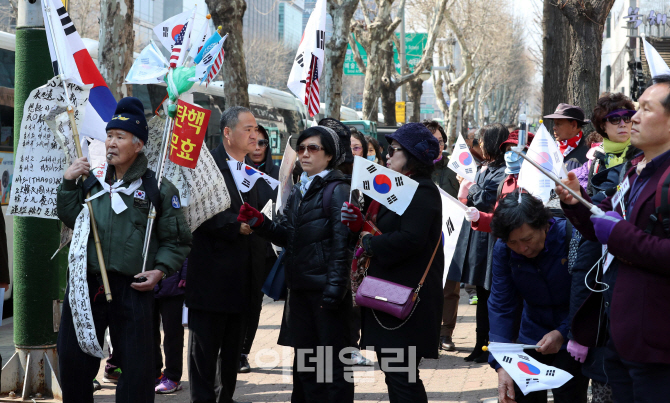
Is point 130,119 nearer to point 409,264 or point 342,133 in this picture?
point 342,133

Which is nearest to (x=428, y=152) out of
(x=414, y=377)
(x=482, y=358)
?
(x=414, y=377)

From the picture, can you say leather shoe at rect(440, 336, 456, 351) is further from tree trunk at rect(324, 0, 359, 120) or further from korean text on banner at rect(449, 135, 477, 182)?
tree trunk at rect(324, 0, 359, 120)

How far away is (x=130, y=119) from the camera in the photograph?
4.00m

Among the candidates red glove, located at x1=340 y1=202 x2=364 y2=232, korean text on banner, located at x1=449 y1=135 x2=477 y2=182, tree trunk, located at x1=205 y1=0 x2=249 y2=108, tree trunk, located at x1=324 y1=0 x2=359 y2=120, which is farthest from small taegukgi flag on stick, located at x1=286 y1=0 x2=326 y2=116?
tree trunk, located at x1=324 y1=0 x2=359 y2=120

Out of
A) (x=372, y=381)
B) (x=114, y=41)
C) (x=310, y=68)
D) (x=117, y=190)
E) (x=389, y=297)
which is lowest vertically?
(x=372, y=381)

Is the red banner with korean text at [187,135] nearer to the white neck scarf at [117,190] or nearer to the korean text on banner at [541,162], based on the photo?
the white neck scarf at [117,190]

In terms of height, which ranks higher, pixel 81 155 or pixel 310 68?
pixel 310 68

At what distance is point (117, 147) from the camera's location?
3.94 meters

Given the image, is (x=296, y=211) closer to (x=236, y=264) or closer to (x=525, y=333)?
(x=236, y=264)

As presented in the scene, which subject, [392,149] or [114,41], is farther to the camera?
[114,41]

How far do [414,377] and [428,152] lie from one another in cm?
124

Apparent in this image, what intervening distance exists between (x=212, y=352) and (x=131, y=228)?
121 cm

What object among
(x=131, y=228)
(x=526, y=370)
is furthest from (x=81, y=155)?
(x=526, y=370)

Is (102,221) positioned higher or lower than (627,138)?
lower
